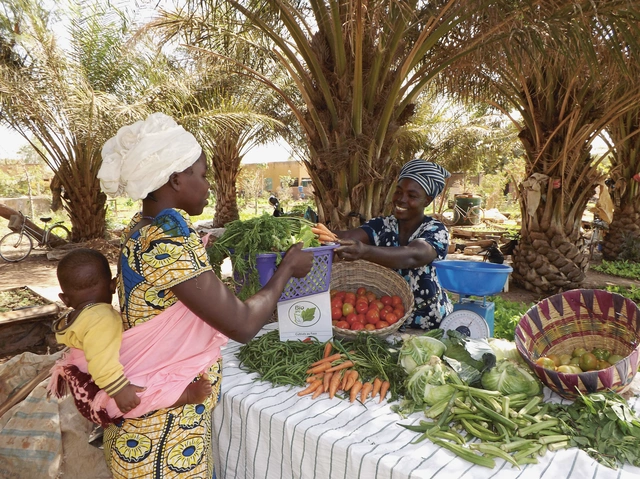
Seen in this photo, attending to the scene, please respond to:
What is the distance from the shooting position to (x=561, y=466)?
1.43 meters

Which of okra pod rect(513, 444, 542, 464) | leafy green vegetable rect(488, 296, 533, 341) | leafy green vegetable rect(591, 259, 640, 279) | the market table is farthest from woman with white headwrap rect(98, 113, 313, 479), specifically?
leafy green vegetable rect(591, 259, 640, 279)

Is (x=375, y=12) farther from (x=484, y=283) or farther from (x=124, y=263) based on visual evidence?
(x=124, y=263)

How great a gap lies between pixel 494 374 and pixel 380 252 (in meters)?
0.91

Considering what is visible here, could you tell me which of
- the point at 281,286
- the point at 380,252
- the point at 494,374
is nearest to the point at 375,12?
the point at 380,252

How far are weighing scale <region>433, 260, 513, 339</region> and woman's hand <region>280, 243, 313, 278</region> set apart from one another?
92cm

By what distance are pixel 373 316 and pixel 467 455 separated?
103 cm

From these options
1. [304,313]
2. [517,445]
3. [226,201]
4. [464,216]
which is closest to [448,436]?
[517,445]

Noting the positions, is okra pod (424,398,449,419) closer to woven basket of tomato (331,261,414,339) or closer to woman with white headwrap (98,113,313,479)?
woven basket of tomato (331,261,414,339)

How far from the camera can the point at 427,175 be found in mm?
2770

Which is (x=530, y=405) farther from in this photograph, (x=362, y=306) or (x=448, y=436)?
(x=362, y=306)

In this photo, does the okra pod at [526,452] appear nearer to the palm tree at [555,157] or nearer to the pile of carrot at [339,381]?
the pile of carrot at [339,381]

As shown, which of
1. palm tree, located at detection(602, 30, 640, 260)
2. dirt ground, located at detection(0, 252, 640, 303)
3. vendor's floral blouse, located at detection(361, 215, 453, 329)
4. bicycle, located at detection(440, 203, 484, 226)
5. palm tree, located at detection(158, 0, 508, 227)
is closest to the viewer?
vendor's floral blouse, located at detection(361, 215, 453, 329)

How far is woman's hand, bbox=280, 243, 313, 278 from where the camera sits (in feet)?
5.62

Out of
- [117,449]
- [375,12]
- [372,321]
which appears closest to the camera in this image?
[117,449]
